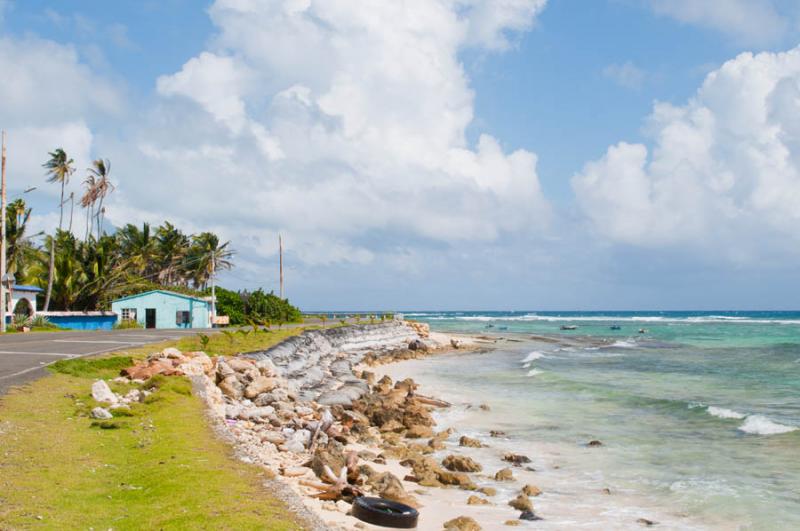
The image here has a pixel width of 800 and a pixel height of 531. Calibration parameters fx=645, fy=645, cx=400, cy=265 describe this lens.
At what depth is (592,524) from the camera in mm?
11398

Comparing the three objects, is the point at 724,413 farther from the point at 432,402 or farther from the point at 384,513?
the point at 384,513

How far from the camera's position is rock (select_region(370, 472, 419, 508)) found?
38.1 feet

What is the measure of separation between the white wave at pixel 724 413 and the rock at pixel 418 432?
10.7 metres

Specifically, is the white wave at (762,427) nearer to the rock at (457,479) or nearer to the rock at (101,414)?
the rock at (457,479)

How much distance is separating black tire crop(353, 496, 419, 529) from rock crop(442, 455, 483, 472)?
15.7ft

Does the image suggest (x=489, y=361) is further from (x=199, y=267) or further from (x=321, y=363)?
(x=199, y=267)

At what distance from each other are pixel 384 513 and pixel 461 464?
5529 millimetres

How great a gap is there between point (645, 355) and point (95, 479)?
48200 mm

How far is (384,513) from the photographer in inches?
382

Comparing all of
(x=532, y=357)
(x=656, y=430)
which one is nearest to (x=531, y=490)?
(x=656, y=430)

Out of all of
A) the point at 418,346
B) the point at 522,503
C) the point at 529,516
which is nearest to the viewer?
the point at 529,516

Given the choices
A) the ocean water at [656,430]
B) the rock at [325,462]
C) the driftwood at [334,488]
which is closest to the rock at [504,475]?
the ocean water at [656,430]

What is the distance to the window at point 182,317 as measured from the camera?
5206 cm

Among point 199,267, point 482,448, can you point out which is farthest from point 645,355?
point 199,267
